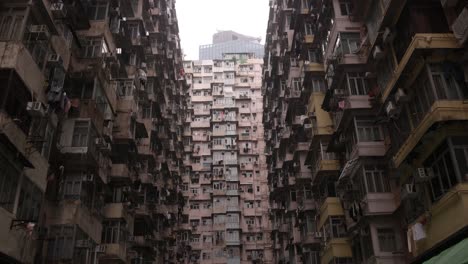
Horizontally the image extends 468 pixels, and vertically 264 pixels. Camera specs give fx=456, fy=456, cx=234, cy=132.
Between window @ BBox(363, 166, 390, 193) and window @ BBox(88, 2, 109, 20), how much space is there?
55.7 ft

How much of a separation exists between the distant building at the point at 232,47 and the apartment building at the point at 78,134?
63297 mm

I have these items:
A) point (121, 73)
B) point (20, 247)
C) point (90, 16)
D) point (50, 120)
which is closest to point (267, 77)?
point (121, 73)

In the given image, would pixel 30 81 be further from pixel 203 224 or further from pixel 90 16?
pixel 203 224

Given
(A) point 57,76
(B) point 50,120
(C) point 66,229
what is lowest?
(C) point 66,229

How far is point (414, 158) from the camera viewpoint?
62.5ft

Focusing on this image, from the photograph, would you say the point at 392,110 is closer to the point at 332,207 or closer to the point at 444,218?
the point at 444,218

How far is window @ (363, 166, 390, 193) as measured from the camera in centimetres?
2256

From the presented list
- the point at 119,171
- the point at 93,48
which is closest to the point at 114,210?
the point at 119,171

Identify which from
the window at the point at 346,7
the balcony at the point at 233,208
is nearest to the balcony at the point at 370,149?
the window at the point at 346,7

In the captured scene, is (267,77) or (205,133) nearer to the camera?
(267,77)

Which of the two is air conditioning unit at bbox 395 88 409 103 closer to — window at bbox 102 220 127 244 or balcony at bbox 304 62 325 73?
balcony at bbox 304 62 325 73

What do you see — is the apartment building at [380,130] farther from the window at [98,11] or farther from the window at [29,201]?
the window at [29,201]

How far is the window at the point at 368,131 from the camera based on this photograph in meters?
23.7

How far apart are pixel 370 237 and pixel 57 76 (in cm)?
1649
